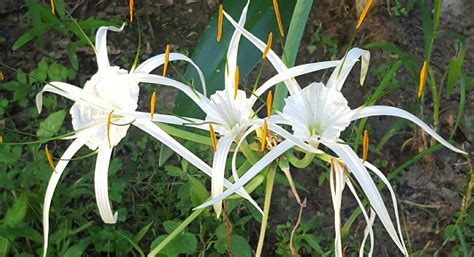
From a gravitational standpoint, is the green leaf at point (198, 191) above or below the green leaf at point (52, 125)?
above

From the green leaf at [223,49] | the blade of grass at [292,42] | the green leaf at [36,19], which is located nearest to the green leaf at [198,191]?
the green leaf at [223,49]

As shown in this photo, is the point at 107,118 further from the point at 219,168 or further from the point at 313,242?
the point at 313,242

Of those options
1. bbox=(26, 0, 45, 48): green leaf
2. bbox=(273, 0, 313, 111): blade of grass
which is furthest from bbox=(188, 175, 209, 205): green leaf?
bbox=(26, 0, 45, 48): green leaf

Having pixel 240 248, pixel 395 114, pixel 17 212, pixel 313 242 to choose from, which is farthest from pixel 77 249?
pixel 395 114

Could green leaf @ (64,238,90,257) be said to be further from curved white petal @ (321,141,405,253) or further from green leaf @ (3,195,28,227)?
curved white petal @ (321,141,405,253)

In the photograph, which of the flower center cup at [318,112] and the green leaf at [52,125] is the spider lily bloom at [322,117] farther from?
the green leaf at [52,125]

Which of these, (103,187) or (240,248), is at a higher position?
(103,187)
